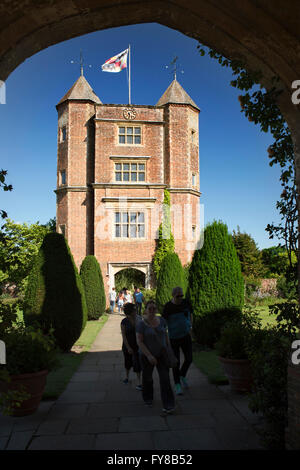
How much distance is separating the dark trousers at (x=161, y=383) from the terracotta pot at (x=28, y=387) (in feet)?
4.60

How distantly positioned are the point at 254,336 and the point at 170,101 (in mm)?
19878

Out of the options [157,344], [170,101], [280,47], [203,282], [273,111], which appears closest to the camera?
[280,47]

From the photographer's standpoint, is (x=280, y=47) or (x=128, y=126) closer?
(x=280, y=47)

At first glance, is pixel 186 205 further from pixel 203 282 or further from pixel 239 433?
pixel 239 433

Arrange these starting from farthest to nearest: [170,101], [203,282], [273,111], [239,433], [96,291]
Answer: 1. [170,101]
2. [96,291]
3. [203,282]
4. [273,111]
5. [239,433]

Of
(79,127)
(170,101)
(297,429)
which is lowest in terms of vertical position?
(297,429)

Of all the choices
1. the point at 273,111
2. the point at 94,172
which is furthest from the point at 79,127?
the point at 273,111

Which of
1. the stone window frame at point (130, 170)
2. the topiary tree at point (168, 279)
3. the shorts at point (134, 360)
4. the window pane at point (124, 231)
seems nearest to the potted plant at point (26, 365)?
the shorts at point (134, 360)

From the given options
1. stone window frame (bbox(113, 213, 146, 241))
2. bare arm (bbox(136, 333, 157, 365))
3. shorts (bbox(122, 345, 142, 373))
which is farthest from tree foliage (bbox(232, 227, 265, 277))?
bare arm (bbox(136, 333, 157, 365))

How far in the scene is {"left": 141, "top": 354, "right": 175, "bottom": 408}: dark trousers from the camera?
178 inches

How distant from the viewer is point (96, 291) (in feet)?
53.2

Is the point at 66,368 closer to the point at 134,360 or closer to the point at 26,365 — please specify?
the point at 134,360

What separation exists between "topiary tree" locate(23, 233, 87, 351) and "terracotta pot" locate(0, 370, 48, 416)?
3.97 meters

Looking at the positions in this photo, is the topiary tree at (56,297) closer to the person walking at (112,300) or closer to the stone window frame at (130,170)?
the person walking at (112,300)
